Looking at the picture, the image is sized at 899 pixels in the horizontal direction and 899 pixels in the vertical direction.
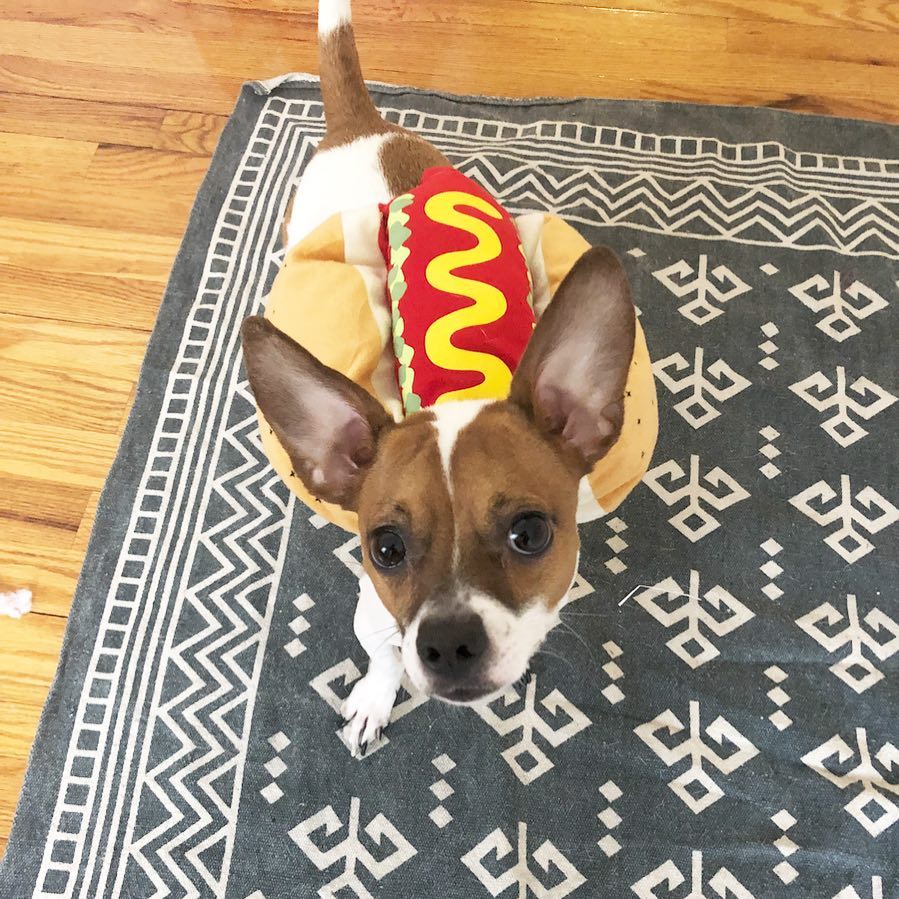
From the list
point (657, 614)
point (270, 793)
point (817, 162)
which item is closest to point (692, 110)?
point (817, 162)

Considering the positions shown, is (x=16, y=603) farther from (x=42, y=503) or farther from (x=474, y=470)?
Result: (x=474, y=470)

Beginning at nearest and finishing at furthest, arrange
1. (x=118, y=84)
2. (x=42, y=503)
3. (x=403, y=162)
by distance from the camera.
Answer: (x=403, y=162)
(x=42, y=503)
(x=118, y=84)

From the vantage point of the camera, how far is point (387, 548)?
1.38 meters

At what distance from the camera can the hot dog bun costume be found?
5.29ft

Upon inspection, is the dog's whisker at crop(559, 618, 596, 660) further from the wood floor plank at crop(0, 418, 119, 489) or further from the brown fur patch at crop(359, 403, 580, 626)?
the wood floor plank at crop(0, 418, 119, 489)

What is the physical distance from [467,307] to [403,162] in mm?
507

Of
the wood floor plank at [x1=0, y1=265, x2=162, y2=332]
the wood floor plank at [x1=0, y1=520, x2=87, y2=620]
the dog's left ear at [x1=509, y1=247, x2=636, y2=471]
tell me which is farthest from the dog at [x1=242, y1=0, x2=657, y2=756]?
the wood floor plank at [x1=0, y1=265, x2=162, y2=332]

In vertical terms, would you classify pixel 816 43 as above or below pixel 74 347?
above

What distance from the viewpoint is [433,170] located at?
1.90 metres

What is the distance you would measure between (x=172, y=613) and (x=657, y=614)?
109cm

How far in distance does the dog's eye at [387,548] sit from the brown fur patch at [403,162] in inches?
34.2

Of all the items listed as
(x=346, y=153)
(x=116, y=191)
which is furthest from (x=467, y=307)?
(x=116, y=191)

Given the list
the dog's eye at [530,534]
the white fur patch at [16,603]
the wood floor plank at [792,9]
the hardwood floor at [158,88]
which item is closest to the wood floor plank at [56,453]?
the hardwood floor at [158,88]

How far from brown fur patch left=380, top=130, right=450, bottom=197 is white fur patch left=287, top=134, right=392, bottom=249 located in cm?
1
